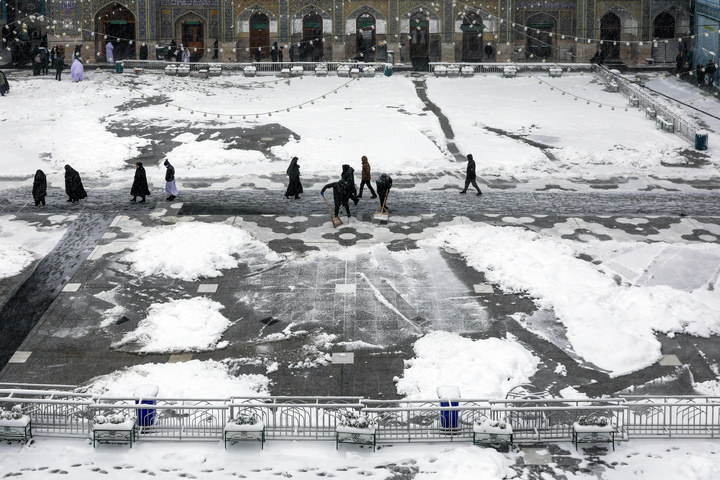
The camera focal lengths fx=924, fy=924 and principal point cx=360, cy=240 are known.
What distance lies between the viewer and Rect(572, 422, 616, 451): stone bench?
36.3ft

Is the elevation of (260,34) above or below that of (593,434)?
above

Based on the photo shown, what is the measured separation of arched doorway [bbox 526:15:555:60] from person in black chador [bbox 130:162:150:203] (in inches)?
1009

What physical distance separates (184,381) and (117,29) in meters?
33.2

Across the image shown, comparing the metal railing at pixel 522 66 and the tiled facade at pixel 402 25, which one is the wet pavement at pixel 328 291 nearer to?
the metal railing at pixel 522 66

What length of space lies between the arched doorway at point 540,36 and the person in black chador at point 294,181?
2367 cm

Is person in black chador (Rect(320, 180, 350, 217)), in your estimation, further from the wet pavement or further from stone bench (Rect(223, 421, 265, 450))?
stone bench (Rect(223, 421, 265, 450))

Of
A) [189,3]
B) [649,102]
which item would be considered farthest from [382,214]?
[189,3]

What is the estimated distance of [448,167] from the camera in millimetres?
25781

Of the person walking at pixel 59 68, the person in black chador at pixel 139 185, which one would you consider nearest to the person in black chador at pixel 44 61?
the person walking at pixel 59 68

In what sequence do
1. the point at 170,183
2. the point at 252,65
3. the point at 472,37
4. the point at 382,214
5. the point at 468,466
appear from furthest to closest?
the point at 472,37, the point at 252,65, the point at 170,183, the point at 382,214, the point at 468,466

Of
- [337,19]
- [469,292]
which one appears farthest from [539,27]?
[469,292]

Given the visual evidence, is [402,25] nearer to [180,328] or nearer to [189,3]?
[189,3]

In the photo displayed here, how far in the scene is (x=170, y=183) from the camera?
22.3m

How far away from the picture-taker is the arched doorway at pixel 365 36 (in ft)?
141
